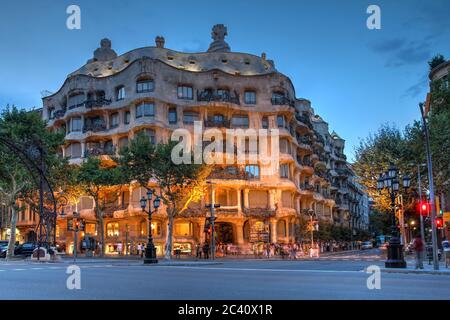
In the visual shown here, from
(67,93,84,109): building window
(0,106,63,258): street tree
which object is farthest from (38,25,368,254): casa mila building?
(0,106,63,258): street tree

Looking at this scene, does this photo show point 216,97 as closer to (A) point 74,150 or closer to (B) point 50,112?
(A) point 74,150

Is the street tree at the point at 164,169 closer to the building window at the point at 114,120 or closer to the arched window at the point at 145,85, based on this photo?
the arched window at the point at 145,85

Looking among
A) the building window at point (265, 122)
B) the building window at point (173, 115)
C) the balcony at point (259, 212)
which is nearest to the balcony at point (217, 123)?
the building window at point (173, 115)

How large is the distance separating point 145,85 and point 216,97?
304 inches

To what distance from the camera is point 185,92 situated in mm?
58594

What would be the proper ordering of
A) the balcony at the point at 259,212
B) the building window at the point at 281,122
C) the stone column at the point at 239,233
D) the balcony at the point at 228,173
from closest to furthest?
the balcony at the point at 228,173 → the balcony at the point at 259,212 → the stone column at the point at 239,233 → the building window at the point at 281,122

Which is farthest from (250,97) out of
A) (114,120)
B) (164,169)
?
(164,169)

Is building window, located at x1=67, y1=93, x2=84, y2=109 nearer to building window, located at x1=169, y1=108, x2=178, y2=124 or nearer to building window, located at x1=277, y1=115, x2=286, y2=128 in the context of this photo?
building window, located at x1=169, y1=108, x2=178, y2=124

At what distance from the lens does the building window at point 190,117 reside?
192ft

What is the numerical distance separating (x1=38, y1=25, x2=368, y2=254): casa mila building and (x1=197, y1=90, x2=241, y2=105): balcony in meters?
0.11

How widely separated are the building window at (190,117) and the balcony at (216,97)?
1.77m

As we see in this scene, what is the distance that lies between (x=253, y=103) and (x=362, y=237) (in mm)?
52765

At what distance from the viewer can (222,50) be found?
65.2 metres

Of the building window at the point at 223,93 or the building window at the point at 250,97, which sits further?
the building window at the point at 250,97
